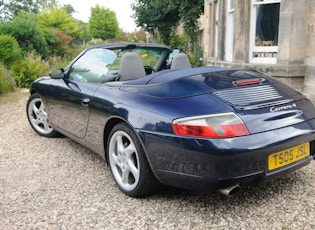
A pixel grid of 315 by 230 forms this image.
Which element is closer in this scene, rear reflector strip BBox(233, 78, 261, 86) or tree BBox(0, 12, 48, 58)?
rear reflector strip BBox(233, 78, 261, 86)

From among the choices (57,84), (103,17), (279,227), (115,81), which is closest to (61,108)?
(57,84)

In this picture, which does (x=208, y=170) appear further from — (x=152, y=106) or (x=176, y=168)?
(x=152, y=106)

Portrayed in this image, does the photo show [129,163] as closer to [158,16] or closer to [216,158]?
[216,158]

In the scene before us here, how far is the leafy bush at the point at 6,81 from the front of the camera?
9273mm

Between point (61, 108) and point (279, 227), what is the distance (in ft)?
9.42

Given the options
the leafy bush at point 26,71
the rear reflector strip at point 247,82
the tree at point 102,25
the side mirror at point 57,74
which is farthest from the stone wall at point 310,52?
the tree at point 102,25

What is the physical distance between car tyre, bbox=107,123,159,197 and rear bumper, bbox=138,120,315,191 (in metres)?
0.14

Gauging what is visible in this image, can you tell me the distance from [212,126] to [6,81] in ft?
28.1

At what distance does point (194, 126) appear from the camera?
96.3 inches

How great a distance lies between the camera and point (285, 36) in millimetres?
7832

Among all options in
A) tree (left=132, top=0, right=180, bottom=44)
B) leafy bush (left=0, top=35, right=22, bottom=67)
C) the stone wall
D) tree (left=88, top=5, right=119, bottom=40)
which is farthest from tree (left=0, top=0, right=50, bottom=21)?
the stone wall

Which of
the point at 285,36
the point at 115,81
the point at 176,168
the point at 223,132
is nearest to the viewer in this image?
the point at 223,132

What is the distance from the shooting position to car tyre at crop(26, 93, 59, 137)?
495cm

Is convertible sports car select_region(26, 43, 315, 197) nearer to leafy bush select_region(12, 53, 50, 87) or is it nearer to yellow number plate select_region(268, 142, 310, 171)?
yellow number plate select_region(268, 142, 310, 171)
